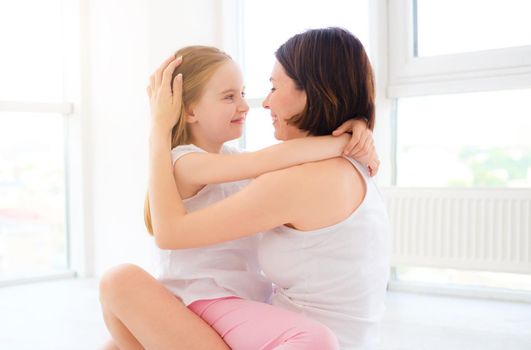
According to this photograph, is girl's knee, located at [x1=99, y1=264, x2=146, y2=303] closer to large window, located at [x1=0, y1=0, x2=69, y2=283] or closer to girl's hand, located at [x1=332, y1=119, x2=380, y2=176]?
girl's hand, located at [x1=332, y1=119, x2=380, y2=176]

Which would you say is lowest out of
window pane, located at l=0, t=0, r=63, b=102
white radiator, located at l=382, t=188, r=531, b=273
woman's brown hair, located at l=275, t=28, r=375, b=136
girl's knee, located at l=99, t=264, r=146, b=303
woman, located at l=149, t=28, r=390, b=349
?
white radiator, located at l=382, t=188, r=531, b=273

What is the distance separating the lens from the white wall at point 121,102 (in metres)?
3.29

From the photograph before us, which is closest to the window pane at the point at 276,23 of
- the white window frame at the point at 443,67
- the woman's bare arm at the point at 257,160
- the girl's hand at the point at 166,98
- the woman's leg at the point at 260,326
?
the white window frame at the point at 443,67

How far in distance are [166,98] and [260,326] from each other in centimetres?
63

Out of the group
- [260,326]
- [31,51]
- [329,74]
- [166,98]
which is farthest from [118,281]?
[31,51]

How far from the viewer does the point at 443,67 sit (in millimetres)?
2982

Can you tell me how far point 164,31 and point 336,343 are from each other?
253 cm

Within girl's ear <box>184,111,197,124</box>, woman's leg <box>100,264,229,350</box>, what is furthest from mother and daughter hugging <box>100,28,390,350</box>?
girl's ear <box>184,111,197,124</box>

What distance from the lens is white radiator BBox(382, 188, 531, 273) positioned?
271 centimetres

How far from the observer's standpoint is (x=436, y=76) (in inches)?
119

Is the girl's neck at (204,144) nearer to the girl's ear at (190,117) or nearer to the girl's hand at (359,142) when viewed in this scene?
the girl's ear at (190,117)

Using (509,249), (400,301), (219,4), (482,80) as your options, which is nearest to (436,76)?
(482,80)

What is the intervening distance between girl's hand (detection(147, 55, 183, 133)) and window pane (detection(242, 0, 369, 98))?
1944 millimetres

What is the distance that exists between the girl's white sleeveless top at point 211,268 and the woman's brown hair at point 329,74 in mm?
325
